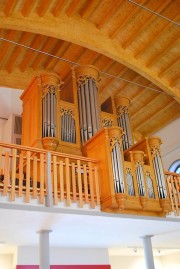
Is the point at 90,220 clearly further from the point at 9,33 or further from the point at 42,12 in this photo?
the point at 9,33

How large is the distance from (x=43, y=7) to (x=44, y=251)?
6.08 m

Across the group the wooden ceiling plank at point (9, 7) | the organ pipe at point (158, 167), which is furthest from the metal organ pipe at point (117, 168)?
the wooden ceiling plank at point (9, 7)

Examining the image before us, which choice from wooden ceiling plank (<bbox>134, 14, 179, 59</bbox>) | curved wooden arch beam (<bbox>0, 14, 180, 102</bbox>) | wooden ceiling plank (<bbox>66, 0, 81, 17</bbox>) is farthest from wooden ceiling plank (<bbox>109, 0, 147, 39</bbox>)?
wooden ceiling plank (<bbox>66, 0, 81, 17</bbox>)

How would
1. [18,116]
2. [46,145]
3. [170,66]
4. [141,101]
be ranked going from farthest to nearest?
[141,101]
[18,116]
[170,66]
[46,145]

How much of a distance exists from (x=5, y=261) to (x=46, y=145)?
4.41 m

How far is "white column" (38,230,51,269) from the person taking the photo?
273 inches

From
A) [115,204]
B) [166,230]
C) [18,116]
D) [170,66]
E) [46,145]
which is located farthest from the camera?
[18,116]

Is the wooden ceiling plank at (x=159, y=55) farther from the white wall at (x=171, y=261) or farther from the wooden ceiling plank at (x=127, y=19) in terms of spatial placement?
the white wall at (x=171, y=261)

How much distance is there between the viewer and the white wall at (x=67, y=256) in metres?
9.35

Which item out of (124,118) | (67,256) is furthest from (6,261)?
(124,118)

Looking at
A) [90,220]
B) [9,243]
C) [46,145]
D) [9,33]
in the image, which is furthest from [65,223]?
[9,33]

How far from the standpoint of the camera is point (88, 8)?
32.3 feet

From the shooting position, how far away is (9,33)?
10266mm

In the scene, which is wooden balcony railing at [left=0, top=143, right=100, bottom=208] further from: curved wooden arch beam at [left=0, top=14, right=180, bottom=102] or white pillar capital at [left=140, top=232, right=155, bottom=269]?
curved wooden arch beam at [left=0, top=14, right=180, bottom=102]
